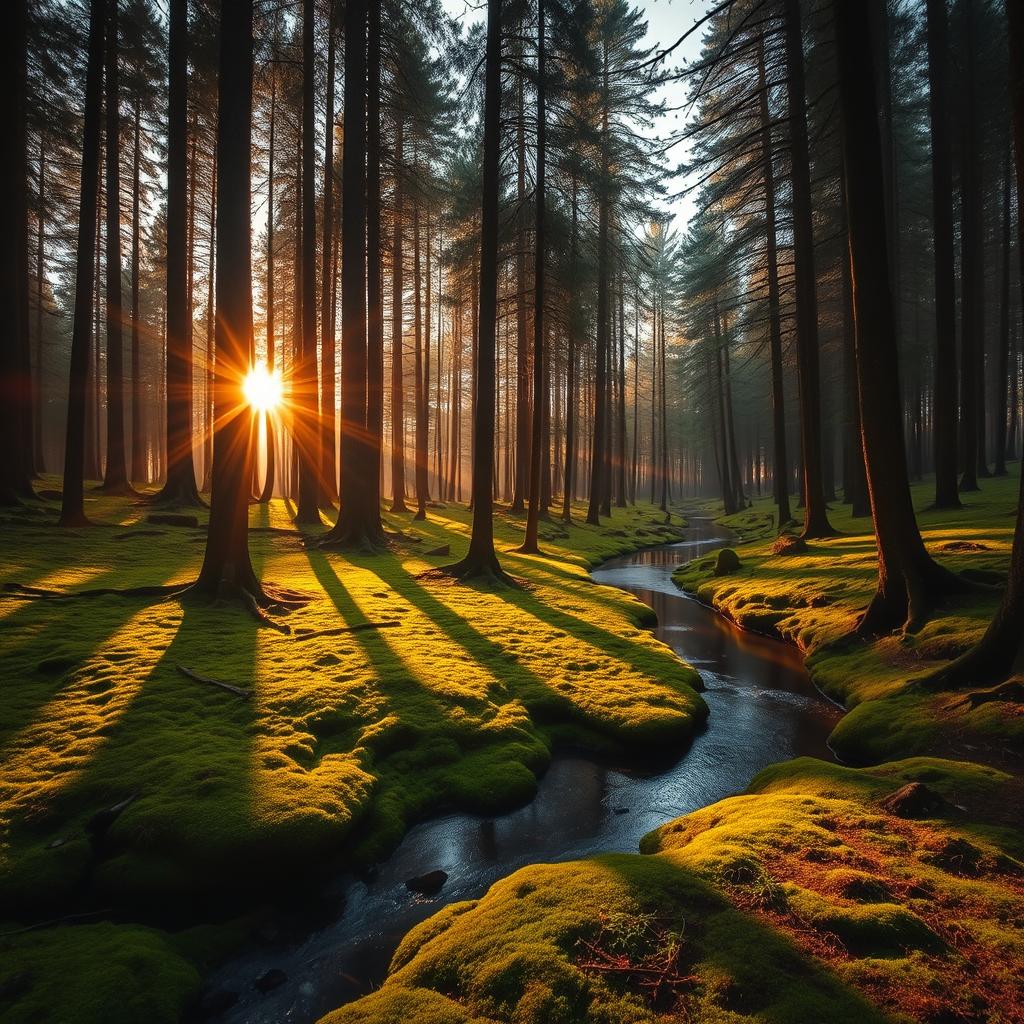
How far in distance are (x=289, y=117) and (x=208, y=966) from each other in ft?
80.1

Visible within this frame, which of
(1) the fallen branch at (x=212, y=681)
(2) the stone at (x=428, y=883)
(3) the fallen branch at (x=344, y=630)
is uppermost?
(3) the fallen branch at (x=344, y=630)

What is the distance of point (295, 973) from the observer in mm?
3262

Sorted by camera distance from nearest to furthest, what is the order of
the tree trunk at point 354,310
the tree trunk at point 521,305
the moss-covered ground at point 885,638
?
the moss-covered ground at point 885,638 → the tree trunk at point 354,310 → the tree trunk at point 521,305

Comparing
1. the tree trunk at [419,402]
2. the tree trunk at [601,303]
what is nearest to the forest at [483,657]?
the tree trunk at [601,303]

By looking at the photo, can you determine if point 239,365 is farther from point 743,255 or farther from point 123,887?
point 743,255

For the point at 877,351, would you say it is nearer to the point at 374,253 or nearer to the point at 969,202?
the point at 374,253

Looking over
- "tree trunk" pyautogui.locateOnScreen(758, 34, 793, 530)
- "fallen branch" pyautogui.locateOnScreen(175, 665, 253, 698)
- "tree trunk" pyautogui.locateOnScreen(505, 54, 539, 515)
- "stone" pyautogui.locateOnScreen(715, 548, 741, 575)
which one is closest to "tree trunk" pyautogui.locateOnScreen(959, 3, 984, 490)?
"tree trunk" pyautogui.locateOnScreen(758, 34, 793, 530)

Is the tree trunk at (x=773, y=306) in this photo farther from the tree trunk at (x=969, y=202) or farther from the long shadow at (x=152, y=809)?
the long shadow at (x=152, y=809)

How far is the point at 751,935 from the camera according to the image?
103 inches

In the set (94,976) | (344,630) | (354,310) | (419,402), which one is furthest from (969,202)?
(94,976)

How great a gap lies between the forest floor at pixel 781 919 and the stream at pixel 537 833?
50 centimetres

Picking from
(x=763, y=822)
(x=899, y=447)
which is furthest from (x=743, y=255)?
(x=763, y=822)

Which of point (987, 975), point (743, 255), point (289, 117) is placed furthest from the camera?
point (289, 117)

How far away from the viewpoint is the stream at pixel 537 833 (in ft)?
10.6
